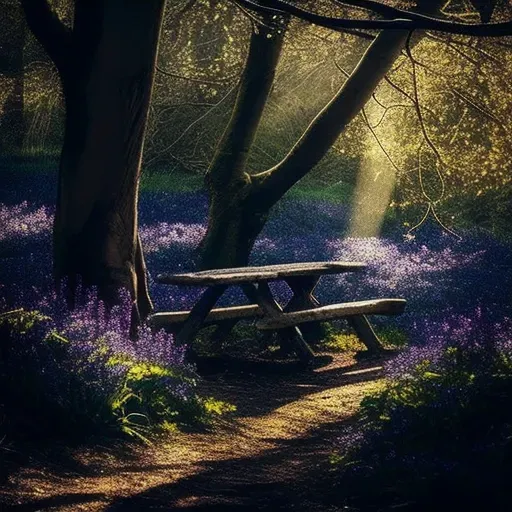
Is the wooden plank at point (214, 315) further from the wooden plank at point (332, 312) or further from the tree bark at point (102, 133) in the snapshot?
the tree bark at point (102, 133)

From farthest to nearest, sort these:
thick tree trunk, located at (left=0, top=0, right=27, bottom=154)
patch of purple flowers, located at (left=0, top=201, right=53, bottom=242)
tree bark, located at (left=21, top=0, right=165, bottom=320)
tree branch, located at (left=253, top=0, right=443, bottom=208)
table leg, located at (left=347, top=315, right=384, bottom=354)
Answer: thick tree trunk, located at (left=0, top=0, right=27, bottom=154)
patch of purple flowers, located at (left=0, top=201, right=53, bottom=242)
tree branch, located at (left=253, top=0, right=443, bottom=208)
table leg, located at (left=347, top=315, right=384, bottom=354)
tree bark, located at (left=21, top=0, right=165, bottom=320)

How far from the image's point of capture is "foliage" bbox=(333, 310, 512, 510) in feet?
16.6

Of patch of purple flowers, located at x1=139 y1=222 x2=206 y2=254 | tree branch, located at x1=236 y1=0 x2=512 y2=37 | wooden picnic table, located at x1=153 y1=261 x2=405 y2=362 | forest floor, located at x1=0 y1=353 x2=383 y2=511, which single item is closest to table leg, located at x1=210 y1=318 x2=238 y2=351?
wooden picnic table, located at x1=153 y1=261 x2=405 y2=362

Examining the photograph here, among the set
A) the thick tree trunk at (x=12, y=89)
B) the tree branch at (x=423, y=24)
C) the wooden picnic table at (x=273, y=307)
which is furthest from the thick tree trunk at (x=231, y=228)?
the thick tree trunk at (x=12, y=89)

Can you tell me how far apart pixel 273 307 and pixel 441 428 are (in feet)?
14.8

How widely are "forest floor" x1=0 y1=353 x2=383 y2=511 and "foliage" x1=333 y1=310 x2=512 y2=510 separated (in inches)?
11.4

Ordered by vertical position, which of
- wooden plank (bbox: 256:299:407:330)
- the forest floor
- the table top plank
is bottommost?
the forest floor

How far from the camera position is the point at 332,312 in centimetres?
1070

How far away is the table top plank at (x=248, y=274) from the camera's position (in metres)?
8.95

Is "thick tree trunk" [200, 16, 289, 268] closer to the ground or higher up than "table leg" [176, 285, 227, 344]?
higher up

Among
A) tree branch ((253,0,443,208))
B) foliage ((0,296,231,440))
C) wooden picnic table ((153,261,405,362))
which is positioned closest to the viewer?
foliage ((0,296,231,440))

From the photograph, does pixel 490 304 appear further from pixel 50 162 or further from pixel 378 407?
pixel 50 162

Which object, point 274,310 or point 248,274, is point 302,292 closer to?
point 274,310

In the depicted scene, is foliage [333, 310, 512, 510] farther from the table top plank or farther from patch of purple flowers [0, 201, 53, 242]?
patch of purple flowers [0, 201, 53, 242]
